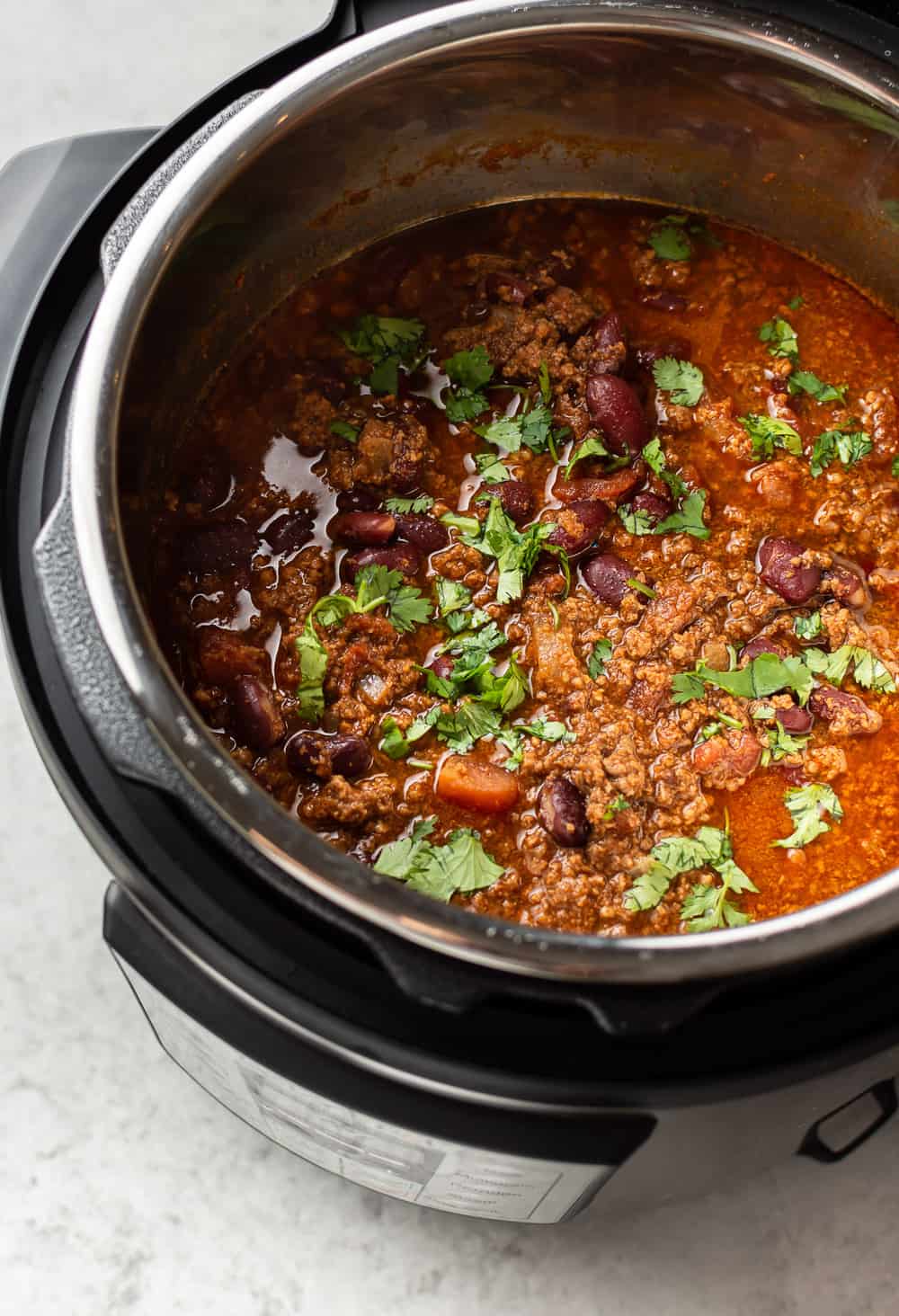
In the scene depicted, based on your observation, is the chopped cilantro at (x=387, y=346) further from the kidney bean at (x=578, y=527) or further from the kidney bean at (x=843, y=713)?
the kidney bean at (x=843, y=713)

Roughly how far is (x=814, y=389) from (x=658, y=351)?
9.6 inches

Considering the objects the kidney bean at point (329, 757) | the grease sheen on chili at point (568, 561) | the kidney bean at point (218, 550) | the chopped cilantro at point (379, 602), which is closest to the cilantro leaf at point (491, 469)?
the grease sheen on chili at point (568, 561)

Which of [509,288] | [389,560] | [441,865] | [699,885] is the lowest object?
[441,865]

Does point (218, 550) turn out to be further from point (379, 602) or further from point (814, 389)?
point (814, 389)

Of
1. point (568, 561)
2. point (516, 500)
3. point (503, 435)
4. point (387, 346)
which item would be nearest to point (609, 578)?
point (568, 561)

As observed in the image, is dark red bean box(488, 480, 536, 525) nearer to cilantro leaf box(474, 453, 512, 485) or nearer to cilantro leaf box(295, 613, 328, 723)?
cilantro leaf box(474, 453, 512, 485)

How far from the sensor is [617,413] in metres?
2.01

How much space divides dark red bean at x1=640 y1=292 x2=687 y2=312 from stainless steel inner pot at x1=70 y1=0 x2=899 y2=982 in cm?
22

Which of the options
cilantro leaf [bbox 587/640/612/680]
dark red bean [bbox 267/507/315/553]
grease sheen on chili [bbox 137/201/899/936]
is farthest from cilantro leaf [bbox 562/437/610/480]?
dark red bean [bbox 267/507/315/553]

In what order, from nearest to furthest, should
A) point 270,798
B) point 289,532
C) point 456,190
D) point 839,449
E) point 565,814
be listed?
point 270,798 → point 565,814 → point 289,532 → point 839,449 → point 456,190

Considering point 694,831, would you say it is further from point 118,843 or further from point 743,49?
point 743,49

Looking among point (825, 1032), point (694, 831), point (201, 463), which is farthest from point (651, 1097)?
point (201, 463)

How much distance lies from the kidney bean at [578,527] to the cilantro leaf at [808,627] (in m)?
0.31

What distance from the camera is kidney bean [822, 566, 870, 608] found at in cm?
198
